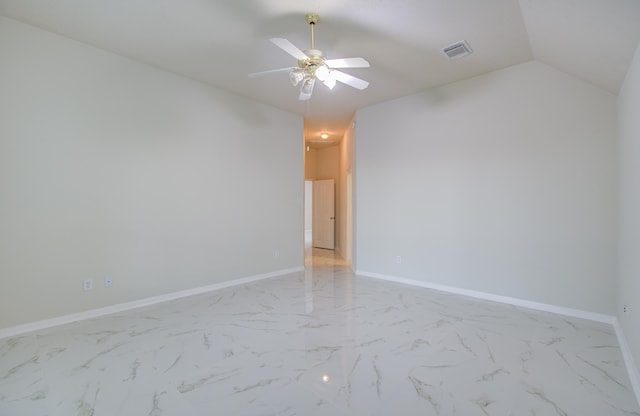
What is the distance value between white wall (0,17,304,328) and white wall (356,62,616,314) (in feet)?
7.42

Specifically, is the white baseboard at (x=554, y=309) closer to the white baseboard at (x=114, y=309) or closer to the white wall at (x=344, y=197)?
the white wall at (x=344, y=197)

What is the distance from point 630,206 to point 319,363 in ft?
8.94

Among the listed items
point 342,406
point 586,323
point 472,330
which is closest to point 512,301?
point 586,323

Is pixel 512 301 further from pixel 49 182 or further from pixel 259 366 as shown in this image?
pixel 49 182

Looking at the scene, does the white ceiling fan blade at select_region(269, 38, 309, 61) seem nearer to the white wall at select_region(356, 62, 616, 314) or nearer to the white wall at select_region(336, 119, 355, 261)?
the white wall at select_region(356, 62, 616, 314)

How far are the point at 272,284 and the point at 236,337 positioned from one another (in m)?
1.81

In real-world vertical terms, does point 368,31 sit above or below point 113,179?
above

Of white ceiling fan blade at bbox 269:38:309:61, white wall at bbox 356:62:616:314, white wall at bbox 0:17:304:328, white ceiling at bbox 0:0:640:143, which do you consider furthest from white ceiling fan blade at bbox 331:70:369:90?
white wall at bbox 0:17:304:328

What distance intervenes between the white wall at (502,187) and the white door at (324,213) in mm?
3001

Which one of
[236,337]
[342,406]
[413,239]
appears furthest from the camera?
[413,239]

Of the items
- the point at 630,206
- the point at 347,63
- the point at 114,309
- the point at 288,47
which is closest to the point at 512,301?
the point at 630,206

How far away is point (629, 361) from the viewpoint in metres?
2.16

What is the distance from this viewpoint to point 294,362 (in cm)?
219

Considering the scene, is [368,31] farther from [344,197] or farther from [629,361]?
[344,197]
